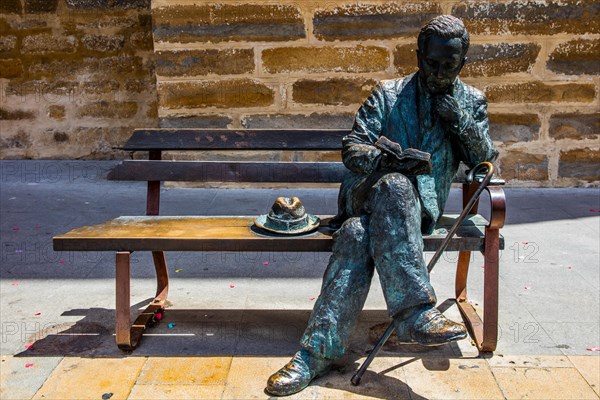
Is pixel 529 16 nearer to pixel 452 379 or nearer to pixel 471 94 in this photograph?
pixel 471 94

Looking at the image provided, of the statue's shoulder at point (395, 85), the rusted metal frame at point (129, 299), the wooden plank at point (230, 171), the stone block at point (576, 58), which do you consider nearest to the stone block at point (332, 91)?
the stone block at point (576, 58)

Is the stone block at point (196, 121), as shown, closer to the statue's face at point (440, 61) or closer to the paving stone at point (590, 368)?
the statue's face at point (440, 61)

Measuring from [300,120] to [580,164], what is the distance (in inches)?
103

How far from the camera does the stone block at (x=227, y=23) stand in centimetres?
651

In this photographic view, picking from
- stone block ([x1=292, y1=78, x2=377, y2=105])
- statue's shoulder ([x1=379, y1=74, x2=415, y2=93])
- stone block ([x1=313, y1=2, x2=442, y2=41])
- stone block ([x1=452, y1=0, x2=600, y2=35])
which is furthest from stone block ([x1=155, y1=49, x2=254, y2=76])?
statue's shoulder ([x1=379, y1=74, x2=415, y2=93])

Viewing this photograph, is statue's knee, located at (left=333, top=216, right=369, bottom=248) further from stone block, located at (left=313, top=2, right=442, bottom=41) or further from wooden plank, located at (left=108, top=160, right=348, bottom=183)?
stone block, located at (left=313, top=2, right=442, bottom=41)

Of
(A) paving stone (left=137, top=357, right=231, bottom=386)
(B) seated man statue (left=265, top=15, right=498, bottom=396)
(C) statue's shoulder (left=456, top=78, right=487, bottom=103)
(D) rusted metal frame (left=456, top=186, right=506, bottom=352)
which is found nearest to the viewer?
(B) seated man statue (left=265, top=15, right=498, bottom=396)

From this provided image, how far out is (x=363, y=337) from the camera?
342 cm

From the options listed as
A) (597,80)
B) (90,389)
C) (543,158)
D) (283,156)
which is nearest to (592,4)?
(597,80)

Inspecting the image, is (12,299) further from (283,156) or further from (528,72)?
(528,72)

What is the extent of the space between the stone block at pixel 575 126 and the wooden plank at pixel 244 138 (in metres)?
3.19

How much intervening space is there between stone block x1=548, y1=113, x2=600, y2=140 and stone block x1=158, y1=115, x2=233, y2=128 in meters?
2.96

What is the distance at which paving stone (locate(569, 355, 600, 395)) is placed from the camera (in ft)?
9.71

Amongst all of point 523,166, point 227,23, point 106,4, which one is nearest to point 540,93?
point 523,166
